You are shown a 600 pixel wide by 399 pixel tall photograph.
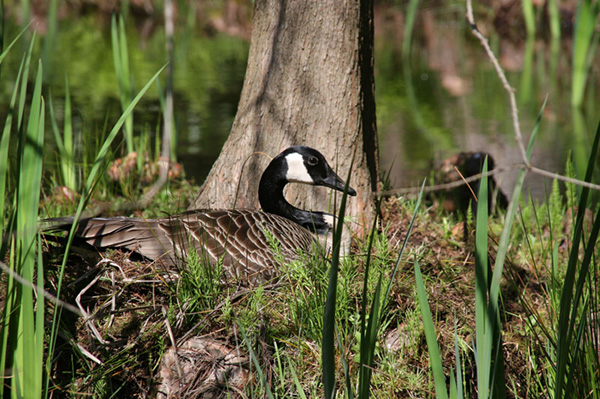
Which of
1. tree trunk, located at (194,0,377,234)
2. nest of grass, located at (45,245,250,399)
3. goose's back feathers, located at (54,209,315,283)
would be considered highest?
tree trunk, located at (194,0,377,234)

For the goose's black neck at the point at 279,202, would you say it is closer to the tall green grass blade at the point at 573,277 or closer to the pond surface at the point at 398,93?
the pond surface at the point at 398,93

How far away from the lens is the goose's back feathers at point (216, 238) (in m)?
3.21

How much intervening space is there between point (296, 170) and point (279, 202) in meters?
0.33

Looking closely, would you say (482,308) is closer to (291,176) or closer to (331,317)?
(331,317)

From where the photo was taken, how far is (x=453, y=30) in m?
18.3

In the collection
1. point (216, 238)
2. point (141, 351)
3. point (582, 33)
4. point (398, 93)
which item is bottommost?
point (141, 351)

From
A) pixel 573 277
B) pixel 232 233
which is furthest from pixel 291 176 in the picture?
pixel 573 277

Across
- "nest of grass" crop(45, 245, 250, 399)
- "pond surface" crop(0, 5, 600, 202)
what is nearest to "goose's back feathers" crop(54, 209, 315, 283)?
"nest of grass" crop(45, 245, 250, 399)

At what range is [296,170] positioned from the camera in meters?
3.79

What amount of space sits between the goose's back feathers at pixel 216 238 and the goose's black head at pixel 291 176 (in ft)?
1.04

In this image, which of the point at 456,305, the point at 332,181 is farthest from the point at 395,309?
the point at 332,181

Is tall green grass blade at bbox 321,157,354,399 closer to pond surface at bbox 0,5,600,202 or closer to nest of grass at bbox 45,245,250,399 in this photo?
nest of grass at bbox 45,245,250,399

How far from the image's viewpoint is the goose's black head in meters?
3.74

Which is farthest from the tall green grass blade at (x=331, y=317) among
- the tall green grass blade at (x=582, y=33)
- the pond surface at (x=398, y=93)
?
the tall green grass blade at (x=582, y=33)
